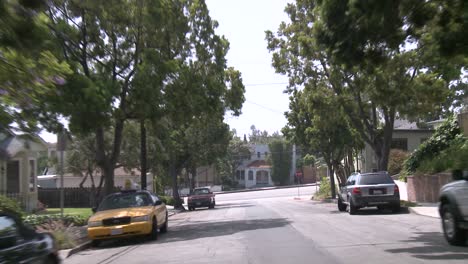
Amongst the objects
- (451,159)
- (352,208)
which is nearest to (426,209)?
(352,208)

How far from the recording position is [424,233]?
14.4 meters

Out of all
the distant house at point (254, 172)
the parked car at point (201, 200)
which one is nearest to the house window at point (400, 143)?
the parked car at point (201, 200)

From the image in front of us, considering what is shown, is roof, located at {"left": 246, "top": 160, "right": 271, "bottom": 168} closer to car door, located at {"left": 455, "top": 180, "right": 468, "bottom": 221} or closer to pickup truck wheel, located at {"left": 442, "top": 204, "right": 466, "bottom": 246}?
pickup truck wheel, located at {"left": 442, "top": 204, "right": 466, "bottom": 246}

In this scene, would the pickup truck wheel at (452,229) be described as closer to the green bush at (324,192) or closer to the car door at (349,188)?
the car door at (349,188)

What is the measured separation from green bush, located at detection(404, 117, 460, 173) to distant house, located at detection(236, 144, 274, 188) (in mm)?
74015

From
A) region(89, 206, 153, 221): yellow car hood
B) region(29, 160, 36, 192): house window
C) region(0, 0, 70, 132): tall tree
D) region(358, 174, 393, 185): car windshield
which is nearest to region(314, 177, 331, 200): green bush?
region(29, 160, 36, 192): house window

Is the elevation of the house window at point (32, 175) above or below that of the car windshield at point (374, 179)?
above

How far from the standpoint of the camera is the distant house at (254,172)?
10588 cm

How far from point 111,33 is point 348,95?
12102 mm

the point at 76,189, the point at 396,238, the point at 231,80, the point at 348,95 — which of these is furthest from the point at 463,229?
the point at 76,189

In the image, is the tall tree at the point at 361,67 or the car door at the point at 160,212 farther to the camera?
the car door at the point at 160,212

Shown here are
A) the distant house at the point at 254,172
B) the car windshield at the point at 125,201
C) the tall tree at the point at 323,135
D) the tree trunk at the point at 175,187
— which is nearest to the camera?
the car windshield at the point at 125,201

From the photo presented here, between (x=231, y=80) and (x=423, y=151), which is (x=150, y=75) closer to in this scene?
(x=231, y=80)

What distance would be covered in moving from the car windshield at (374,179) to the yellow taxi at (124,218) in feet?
28.8
